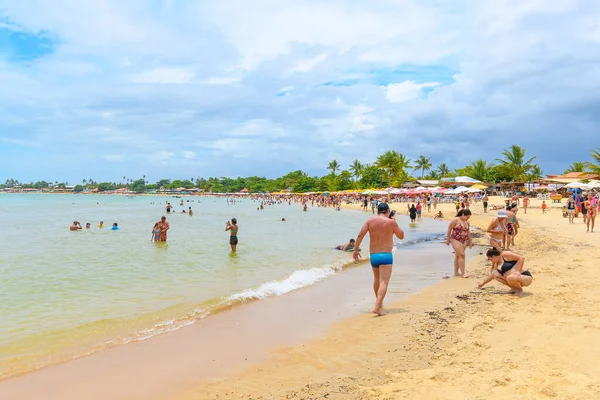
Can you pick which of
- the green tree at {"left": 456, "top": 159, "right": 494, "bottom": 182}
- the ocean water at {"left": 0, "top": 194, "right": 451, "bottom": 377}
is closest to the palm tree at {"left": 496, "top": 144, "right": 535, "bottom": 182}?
the green tree at {"left": 456, "top": 159, "right": 494, "bottom": 182}

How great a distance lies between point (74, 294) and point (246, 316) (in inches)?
165

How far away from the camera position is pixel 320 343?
5133 mm

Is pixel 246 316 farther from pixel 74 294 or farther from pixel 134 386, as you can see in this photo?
pixel 74 294

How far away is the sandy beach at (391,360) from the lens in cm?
360

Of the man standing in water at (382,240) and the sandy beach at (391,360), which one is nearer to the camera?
the sandy beach at (391,360)

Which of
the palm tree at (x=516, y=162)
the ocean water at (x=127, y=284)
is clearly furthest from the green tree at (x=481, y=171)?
the ocean water at (x=127, y=284)

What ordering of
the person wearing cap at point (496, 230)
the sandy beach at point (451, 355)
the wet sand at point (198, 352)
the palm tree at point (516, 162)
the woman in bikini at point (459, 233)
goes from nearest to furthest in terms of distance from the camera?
the sandy beach at point (451, 355) < the wet sand at point (198, 352) < the woman in bikini at point (459, 233) < the person wearing cap at point (496, 230) < the palm tree at point (516, 162)

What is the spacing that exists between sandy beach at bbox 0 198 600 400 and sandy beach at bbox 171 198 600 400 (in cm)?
1

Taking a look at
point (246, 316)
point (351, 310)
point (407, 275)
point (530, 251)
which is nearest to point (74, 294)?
point (246, 316)

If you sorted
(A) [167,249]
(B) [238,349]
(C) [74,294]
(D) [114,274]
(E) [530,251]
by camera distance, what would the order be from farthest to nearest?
(A) [167,249], (E) [530,251], (D) [114,274], (C) [74,294], (B) [238,349]

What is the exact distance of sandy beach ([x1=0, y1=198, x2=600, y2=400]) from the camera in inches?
142

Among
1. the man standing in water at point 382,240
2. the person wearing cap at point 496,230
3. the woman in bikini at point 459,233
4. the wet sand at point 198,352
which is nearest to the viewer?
the wet sand at point 198,352

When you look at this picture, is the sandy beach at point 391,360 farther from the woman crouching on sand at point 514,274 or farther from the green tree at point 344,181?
the green tree at point 344,181

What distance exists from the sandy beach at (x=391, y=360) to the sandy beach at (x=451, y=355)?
1 cm
